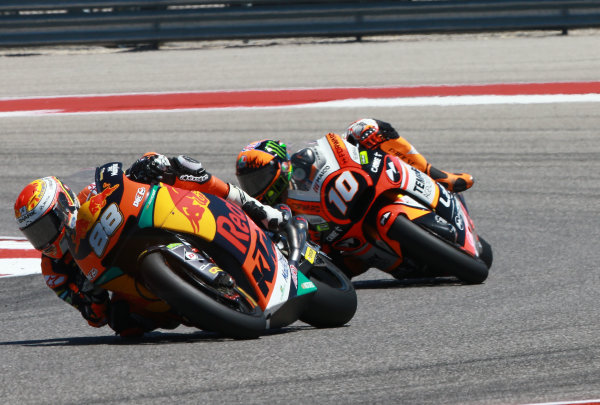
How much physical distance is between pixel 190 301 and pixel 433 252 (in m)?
2.27

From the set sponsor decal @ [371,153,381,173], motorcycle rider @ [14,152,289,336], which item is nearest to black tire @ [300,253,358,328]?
motorcycle rider @ [14,152,289,336]

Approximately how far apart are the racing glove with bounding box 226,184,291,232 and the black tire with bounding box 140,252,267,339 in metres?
0.99

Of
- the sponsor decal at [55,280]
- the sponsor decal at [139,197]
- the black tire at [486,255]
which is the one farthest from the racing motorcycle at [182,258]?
the black tire at [486,255]

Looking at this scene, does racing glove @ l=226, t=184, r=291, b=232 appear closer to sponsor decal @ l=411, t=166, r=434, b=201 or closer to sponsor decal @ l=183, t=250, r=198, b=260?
sponsor decal @ l=183, t=250, r=198, b=260

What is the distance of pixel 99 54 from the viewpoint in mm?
16984

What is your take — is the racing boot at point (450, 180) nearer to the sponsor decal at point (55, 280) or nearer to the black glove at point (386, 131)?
the black glove at point (386, 131)

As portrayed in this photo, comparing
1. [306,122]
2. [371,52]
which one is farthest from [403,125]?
[371,52]

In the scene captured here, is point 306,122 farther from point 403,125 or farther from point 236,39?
point 236,39

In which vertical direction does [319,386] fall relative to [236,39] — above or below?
above

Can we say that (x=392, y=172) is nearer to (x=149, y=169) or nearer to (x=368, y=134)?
(x=368, y=134)

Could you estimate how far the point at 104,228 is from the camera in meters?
4.58

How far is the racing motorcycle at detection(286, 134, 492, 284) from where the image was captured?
629 centimetres

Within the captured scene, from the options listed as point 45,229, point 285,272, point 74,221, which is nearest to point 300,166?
point 285,272

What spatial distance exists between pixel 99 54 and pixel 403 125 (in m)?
7.32
